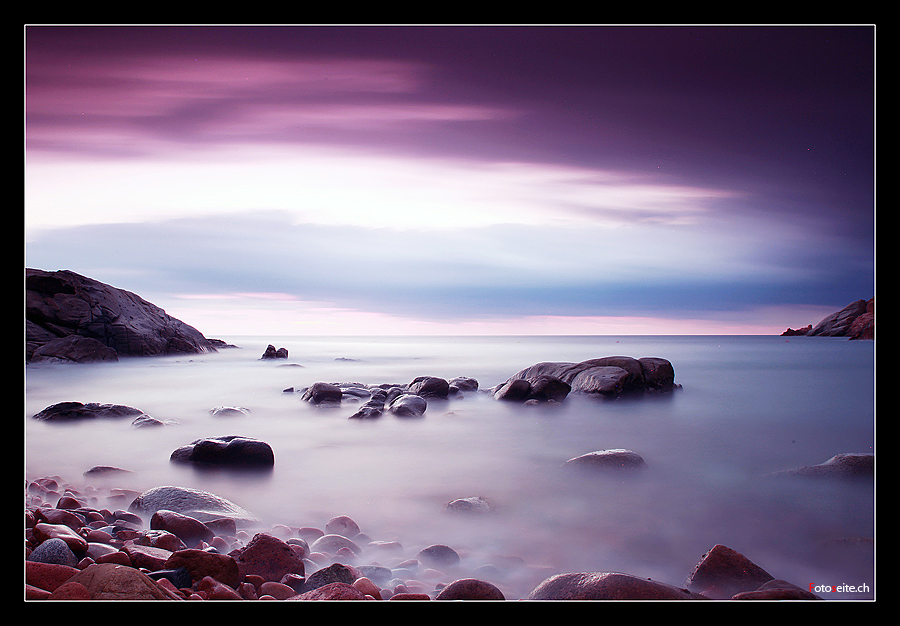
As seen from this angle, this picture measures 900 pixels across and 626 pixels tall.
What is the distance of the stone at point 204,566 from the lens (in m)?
2.59

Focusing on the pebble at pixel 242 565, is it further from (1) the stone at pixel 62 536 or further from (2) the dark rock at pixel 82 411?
(2) the dark rock at pixel 82 411

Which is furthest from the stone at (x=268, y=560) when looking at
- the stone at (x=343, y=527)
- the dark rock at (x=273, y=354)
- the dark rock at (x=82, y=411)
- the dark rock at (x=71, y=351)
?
the dark rock at (x=273, y=354)

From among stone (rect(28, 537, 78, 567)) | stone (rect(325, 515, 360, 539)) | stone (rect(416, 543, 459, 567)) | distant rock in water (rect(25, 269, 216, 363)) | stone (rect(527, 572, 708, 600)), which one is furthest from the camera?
distant rock in water (rect(25, 269, 216, 363))

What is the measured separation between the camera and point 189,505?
3.78m

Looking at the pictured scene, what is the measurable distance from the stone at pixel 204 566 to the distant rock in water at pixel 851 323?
4.55 m

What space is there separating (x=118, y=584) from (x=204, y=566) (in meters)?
0.42

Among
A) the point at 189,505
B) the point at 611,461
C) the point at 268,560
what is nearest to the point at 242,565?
the point at 268,560

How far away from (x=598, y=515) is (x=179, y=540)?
10.7 ft

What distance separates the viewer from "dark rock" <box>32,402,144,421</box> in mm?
6695

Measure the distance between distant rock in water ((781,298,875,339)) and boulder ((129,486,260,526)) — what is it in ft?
16.7

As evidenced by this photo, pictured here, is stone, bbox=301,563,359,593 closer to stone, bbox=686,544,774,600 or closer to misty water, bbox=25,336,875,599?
misty water, bbox=25,336,875,599

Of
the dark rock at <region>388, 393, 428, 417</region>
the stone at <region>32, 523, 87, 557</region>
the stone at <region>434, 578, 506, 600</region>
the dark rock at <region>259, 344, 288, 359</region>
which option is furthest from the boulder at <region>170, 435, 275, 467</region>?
the dark rock at <region>259, 344, 288, 359</region>

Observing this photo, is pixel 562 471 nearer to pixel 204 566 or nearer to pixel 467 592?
pixel 467 592
